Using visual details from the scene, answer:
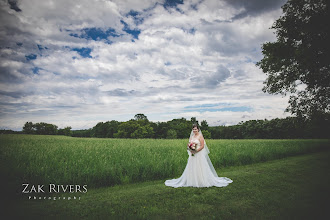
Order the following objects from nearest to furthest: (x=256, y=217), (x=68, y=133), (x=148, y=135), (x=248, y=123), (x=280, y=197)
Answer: (x=256, y=217), (x=280, y=197), (x=148, y=135), (x=248, y=123), (x=68, y=133)

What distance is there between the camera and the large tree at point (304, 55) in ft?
49.0

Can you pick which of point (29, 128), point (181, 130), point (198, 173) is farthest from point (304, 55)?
point (29, 128)

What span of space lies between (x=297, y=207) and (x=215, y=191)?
258 cm

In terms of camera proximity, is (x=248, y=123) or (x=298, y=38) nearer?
(x=298, y=38)

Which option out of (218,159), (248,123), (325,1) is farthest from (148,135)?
(325,1)

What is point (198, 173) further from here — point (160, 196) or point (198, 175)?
point (160, 196)

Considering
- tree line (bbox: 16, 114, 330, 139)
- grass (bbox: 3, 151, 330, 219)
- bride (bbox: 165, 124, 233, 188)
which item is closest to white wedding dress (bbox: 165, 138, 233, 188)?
bride (bbox: 165, 124, 233, 188)

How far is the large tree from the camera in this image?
49.0 ft

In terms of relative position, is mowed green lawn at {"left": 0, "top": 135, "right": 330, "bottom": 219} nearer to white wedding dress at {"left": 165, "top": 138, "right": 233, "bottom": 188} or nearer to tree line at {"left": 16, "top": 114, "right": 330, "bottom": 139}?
white wedding dress at {"left": 165, "top": 138, "right": 233, "bottom": 188}

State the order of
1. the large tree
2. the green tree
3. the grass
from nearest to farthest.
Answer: the grass < the large tree < the green tree

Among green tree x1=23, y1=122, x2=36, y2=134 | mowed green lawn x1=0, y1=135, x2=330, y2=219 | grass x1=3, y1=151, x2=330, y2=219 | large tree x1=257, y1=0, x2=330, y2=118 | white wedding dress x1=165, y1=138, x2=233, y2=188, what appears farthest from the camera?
green tree x1=23, y1=122, x2=36, y2=134

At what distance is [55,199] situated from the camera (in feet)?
21.1

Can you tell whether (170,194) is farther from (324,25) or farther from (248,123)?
(248,123)

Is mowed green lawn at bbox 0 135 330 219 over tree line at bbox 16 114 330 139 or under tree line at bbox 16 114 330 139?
under
